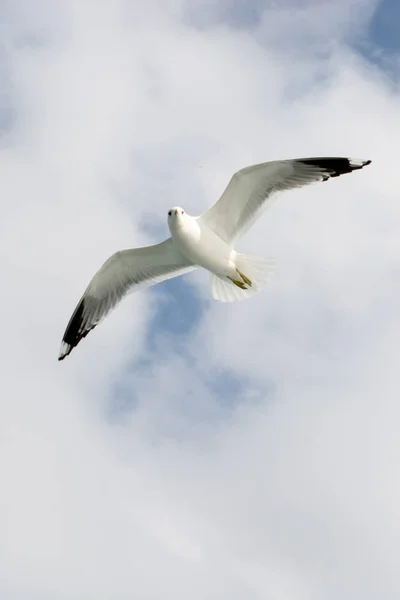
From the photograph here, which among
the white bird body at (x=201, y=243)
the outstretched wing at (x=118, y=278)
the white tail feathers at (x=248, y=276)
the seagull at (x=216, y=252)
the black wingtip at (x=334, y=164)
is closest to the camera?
the black wingtip at (x=334, y=164)

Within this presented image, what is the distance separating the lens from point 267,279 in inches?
437

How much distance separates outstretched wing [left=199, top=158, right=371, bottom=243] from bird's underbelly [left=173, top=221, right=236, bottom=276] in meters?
0.22

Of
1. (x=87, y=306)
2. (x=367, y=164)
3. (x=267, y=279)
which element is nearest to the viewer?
(x=367, y=164)

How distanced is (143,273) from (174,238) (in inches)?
39.4

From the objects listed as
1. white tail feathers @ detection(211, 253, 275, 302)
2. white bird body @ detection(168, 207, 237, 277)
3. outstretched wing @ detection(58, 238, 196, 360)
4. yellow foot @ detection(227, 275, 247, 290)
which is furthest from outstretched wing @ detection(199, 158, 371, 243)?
outstretched wing @ detection(58, 238, 196, 360)

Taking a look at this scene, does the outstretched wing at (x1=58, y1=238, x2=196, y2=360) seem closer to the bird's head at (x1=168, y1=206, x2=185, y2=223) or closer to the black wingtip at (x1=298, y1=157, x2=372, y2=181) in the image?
the bird's head at (x1=168, y1=206, x2=185, y2=223)

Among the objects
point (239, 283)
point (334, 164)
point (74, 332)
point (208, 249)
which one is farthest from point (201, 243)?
point (74, 332)

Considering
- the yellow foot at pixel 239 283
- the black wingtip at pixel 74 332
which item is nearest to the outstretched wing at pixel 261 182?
the yellow foot at pixel 239 283

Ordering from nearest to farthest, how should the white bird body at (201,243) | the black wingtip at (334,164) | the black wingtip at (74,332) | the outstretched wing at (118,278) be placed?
1. the black wingtip at (334,164)
2. the white bird body at (201,243)
3. the outstretched wing at (118,278)
4. the black wingtip at (74,332)

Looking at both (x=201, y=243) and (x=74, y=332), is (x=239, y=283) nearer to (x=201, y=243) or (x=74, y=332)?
(x=201, y=243)

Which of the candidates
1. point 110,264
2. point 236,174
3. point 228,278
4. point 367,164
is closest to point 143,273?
point 110,264

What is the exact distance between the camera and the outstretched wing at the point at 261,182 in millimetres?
10414

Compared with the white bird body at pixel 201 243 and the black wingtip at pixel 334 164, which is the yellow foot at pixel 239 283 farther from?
the black wingtip at pixel 334 164

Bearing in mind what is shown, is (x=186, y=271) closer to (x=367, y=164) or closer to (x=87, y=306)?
(x=87, y=306)
